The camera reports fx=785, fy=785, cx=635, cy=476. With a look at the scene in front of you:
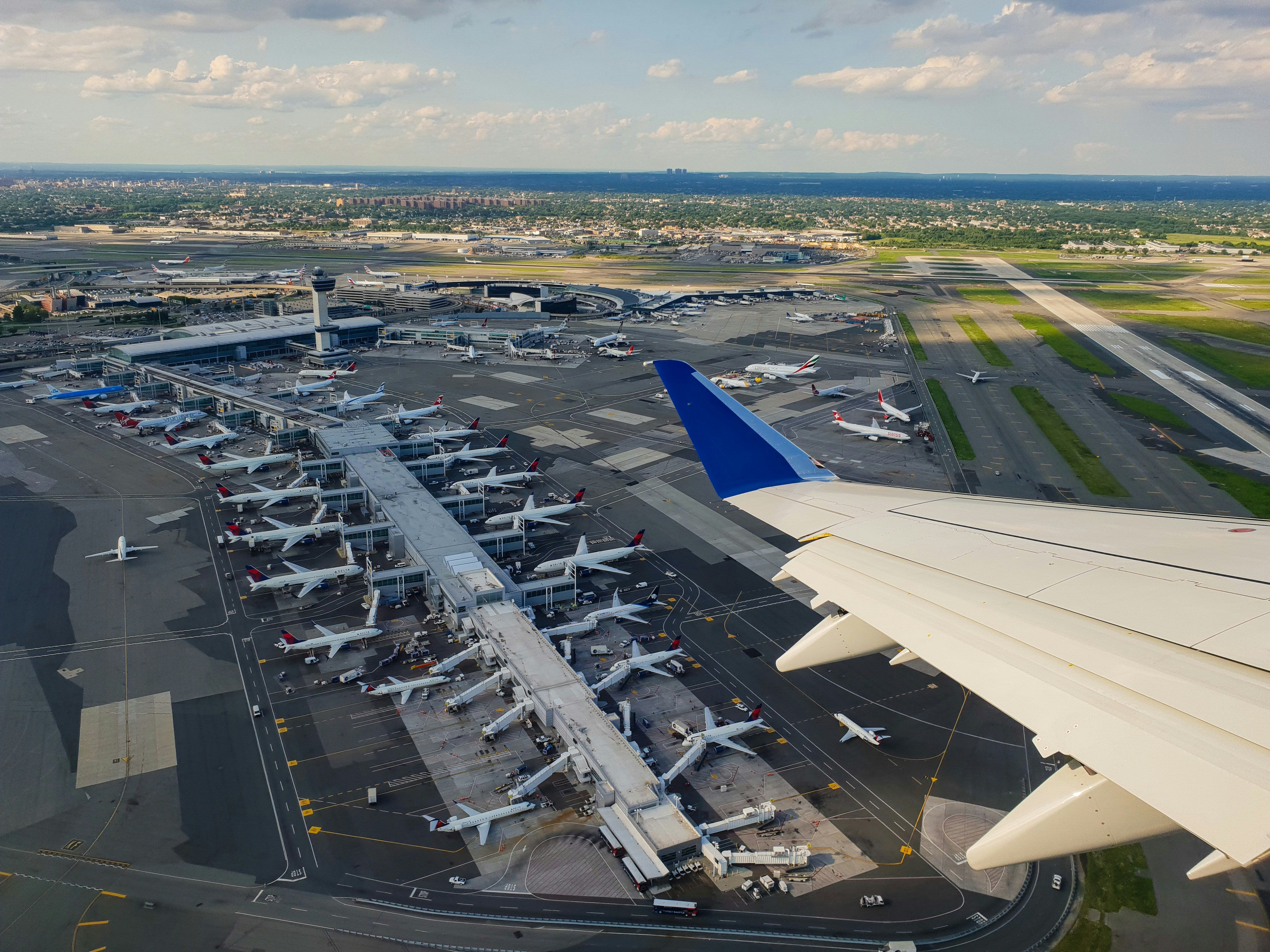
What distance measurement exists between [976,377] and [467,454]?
240 ft

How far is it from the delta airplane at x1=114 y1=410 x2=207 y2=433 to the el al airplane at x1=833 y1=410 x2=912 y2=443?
2932 inches

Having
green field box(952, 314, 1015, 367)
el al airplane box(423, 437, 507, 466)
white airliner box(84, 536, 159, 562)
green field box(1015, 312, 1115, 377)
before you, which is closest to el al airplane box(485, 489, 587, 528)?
el al airplane box(423, 437, 507, 466)

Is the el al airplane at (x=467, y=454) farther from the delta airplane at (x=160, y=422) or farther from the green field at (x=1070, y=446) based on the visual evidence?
the green field at (x=1070, y=446)

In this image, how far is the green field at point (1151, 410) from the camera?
91625 millimetres

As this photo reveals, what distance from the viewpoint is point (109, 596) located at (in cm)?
5266

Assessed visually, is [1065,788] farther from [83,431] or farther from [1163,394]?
[1163,394]

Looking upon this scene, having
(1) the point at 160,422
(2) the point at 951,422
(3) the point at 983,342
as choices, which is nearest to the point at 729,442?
(2) the point at 951,422

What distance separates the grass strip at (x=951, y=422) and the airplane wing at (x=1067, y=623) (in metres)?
61.8

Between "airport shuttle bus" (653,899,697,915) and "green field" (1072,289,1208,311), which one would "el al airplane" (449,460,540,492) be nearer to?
Result: "airport shuttle bus" (653,899,697,915)

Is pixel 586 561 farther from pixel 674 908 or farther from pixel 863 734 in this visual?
pixel 674 908

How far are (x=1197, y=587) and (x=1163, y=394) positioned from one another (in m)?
105

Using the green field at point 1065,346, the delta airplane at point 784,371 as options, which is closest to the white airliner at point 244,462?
the delta airplane at point 784,371

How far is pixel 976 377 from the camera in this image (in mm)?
110188

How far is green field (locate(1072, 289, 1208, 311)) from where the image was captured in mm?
167000
